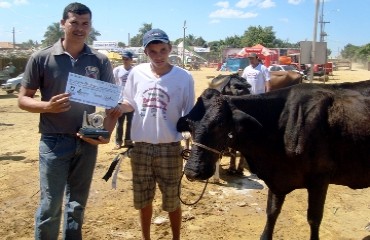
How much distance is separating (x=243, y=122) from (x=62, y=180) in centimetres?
157

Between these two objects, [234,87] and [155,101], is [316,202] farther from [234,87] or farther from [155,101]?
[234,87]

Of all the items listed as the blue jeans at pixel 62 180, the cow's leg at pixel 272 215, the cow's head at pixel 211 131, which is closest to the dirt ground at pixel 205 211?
the cow's leg at pixel 272 215

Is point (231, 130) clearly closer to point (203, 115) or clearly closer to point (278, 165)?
point (203, 115)

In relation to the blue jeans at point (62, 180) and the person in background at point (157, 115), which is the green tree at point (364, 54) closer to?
the person in background at point (157, 115)

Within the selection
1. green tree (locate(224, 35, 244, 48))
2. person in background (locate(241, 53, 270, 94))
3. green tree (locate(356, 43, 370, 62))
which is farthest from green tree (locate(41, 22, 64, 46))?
person in background (locate(241, 53, 270, 94))

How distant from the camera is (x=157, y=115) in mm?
3428

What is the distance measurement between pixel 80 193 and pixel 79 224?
0.25m

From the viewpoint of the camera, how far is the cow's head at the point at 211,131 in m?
3.23

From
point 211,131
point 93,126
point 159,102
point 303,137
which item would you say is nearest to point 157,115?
point 159,102

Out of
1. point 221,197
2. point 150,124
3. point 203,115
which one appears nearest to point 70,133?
point 150,124

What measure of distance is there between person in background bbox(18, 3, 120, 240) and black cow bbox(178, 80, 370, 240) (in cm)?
103

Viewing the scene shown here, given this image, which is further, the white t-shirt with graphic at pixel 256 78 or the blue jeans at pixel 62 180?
the white t-shirt with graphic at pixel 256 78

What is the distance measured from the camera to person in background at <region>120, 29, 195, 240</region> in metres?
3.41

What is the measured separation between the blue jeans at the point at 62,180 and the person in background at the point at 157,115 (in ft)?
1.74
